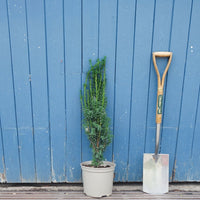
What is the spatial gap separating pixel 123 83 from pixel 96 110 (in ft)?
1.04

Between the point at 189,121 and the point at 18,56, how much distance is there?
1.46 m

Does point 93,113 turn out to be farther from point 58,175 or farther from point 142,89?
point 58,175

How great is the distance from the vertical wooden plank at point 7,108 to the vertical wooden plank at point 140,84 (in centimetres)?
96

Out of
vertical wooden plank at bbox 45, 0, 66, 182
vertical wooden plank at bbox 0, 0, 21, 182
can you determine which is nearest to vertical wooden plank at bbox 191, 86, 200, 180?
vertical wooden plank at bbox 45, 0, 66, 182

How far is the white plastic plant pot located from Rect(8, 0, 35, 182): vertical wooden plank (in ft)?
1.65

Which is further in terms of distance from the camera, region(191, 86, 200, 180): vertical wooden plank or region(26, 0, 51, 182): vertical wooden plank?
region(191, 86, 200, 180): vertical wooden plank

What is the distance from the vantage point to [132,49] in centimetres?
143

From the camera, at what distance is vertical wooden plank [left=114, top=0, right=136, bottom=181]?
4.51 feet

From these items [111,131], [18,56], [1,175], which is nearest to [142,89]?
[111,131]

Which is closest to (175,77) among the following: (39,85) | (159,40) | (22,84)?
(159,40)

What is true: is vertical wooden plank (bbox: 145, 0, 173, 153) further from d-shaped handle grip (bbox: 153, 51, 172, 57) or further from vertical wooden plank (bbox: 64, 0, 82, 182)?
vertical wooden plank (bbox: 64, 0, 82, 182)

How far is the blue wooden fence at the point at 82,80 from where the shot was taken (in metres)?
1.37

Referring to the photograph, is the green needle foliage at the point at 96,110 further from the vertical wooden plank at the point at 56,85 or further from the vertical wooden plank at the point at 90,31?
the vertical wooden plank at the point at 56,85

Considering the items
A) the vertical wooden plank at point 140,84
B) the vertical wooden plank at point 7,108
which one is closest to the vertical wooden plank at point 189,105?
the vertical wooden plank at point 140,84
